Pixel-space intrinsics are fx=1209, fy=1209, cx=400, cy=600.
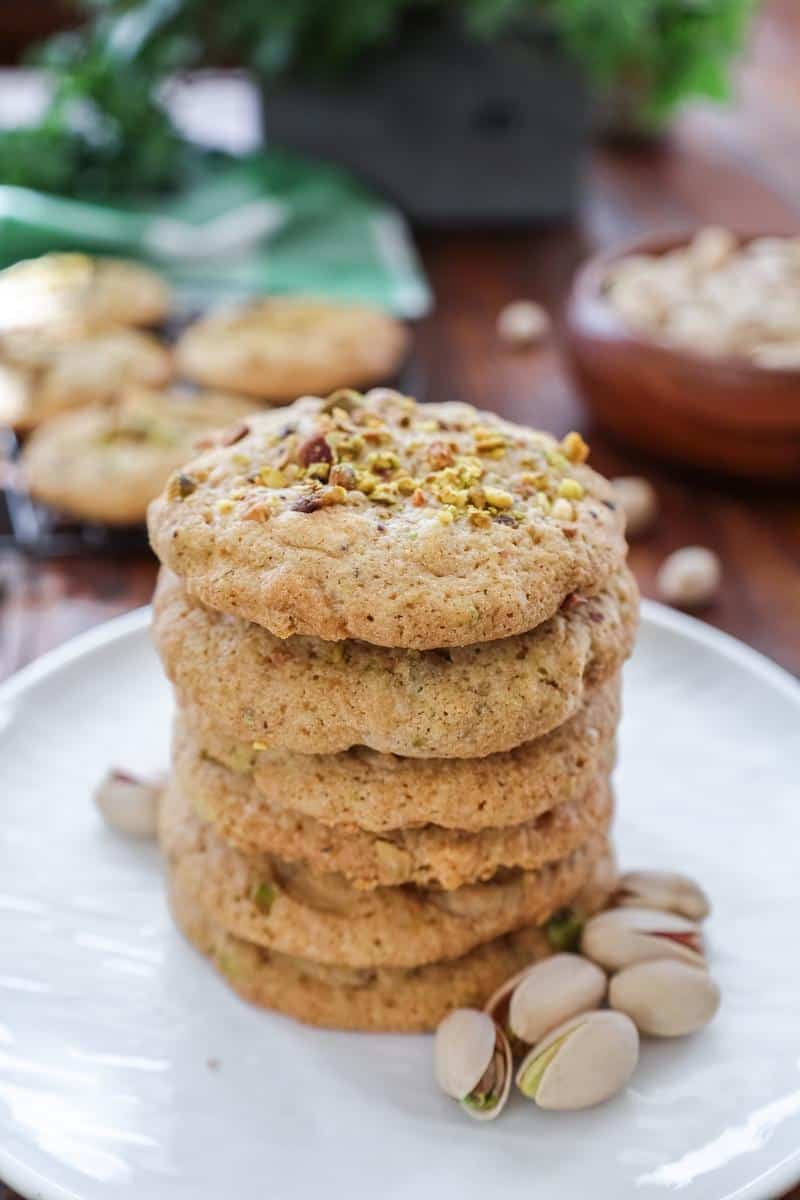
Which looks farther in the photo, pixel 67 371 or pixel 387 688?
pixel 67 371

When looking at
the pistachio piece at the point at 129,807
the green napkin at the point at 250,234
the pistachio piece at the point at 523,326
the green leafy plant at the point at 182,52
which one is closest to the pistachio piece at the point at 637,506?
the pistachio piece at the point at 523,326

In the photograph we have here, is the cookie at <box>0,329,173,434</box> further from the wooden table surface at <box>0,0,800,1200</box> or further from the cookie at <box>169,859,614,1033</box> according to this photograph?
the cookie at <box>169,859,614,1033</box>

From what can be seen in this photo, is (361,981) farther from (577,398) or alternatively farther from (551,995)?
(577,398)

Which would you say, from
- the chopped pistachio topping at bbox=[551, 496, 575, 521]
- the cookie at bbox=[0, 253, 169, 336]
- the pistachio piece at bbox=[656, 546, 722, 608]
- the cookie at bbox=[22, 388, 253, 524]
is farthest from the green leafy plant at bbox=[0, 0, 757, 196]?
the chopped pistachio topping at bbox=[551, 496, 575, 521]

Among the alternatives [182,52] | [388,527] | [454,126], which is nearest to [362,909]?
[388,527]

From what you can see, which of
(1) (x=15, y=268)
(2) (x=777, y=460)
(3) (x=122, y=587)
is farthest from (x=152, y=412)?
(2) (x=777, y=460)

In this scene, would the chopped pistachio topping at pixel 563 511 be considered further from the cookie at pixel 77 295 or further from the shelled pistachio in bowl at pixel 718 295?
the cookie at pixel 77 295
